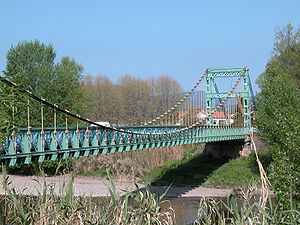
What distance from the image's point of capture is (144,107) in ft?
147

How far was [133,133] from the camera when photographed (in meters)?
18.2

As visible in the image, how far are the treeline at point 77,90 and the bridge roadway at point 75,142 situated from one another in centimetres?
258

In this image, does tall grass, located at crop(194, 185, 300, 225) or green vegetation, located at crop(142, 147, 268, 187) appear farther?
green vegetation, located at crop(142, 147, 268, 187)

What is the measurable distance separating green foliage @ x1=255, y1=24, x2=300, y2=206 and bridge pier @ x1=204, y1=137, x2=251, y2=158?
5.37m

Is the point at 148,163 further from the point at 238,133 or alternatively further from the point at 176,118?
the point at 238,133

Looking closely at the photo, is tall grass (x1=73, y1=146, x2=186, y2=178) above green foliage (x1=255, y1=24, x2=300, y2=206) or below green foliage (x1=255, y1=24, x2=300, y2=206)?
below

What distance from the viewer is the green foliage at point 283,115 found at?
14.5 meters

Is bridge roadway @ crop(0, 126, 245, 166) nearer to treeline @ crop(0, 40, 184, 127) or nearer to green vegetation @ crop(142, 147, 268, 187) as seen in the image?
treeline @ crop(0, 40, 184, 127)

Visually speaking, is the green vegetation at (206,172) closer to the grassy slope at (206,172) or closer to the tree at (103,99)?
the grassy slope at (206,172)

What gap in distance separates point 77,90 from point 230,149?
12798 mm

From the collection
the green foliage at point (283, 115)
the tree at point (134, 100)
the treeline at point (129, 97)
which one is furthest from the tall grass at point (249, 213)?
the tree at point (134, 100)

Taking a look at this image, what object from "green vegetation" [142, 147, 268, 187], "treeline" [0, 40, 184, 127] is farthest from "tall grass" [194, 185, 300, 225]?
"green vegetation" [142, 147, 268, 187]

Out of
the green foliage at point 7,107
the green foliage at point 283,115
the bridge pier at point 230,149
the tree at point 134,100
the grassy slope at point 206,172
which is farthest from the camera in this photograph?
the tree at point 134,100

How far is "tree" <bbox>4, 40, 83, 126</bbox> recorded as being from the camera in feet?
104
